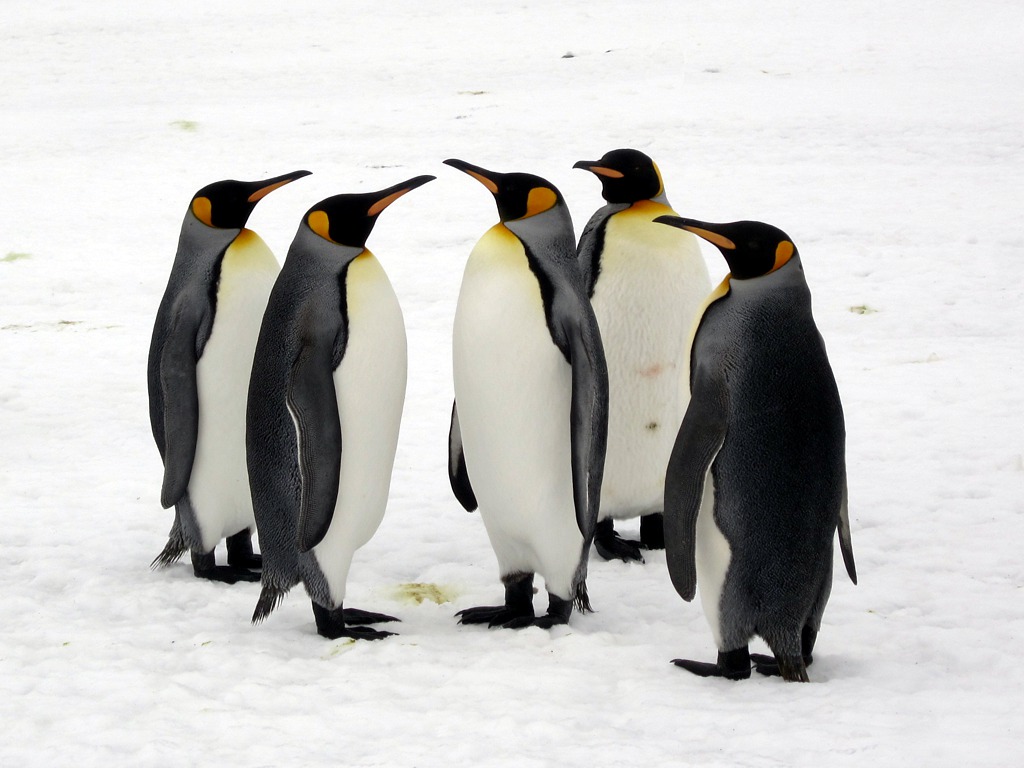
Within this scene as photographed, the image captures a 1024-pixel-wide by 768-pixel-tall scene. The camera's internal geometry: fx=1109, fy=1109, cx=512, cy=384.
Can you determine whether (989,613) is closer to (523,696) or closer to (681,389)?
(681,389)

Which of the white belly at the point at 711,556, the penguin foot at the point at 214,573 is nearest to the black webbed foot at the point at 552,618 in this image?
the white belly at the point at 711,556

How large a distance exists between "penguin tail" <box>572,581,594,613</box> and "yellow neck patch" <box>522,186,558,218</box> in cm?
114

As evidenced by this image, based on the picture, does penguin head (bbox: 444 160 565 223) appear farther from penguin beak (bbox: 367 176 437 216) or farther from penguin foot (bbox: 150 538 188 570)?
penguin foot (bbox: 150 538 188 570)

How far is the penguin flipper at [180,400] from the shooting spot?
357 cm

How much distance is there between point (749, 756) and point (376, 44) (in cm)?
1525

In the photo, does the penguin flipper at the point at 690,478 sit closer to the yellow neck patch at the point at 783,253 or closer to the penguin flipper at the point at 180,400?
the yellow neck patch at the point at 783,253

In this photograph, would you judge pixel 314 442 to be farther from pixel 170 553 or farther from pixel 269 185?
pixel 170 553

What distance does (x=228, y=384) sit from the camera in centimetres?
367

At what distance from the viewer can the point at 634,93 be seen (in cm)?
1304

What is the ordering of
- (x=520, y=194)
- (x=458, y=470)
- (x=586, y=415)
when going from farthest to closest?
(x=458, y=470) → (x=520, y=194) → (x=586, y=415)

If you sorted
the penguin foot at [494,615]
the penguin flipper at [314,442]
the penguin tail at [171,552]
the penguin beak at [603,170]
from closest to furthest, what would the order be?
the penguin flipper at [314,442], the penguin foot at [494,615], the penguin tail at [171,552], the penguin beak at [603,170]

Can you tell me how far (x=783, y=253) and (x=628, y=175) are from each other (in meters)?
1.20

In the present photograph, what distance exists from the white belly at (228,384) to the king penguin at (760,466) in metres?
1.57

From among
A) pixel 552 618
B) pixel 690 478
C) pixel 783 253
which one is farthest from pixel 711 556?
pixel 783 253
